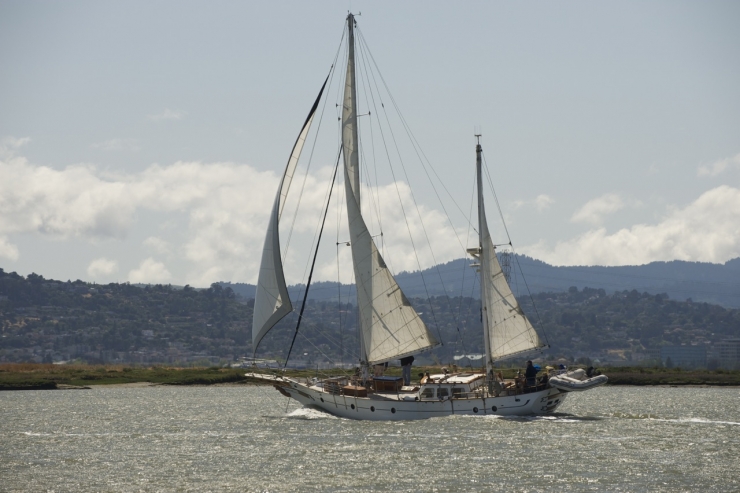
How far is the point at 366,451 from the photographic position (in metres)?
41.8

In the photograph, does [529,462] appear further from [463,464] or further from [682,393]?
[682,393]

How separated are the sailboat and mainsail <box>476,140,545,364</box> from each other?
0.05m

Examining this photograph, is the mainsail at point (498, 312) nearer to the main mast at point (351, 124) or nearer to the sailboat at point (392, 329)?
the sailboat at point (392, 329)

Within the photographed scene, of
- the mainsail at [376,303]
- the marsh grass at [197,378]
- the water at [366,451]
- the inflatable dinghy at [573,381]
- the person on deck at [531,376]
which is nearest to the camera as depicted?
the water at [366,451]

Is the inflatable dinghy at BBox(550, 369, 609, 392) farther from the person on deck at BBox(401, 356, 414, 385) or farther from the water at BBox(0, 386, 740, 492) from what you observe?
the person on deck at BBox(401, 356, 414, 385)

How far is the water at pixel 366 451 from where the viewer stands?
35125mm

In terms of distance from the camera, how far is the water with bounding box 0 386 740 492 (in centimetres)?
3512

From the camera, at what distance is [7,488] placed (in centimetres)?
3444

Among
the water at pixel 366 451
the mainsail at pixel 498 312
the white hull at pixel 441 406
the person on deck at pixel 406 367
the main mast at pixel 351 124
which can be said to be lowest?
the water at pixel 366 451

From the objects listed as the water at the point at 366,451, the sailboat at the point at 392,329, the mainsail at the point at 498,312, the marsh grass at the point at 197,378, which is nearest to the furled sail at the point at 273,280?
the sailboat at the point at 392,329

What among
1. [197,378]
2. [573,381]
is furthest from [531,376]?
[197,378]

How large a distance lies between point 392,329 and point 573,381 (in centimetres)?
911

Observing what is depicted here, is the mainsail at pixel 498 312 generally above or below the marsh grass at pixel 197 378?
above

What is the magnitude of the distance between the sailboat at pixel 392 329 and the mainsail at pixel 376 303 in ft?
0.16
